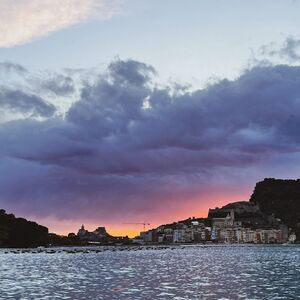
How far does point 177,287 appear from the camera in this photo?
83.0 meters

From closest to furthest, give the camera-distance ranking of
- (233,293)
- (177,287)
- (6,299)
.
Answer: (6,299) < (233,293) < (177,287)

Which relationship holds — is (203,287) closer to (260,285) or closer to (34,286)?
(260,285)

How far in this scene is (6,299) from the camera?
219 ft

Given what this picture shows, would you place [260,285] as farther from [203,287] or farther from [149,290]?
[149,290]

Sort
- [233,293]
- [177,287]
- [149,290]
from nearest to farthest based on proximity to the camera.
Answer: [233,293] < [149,290] < [177,287]

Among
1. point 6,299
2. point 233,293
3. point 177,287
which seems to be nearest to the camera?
point 6,299

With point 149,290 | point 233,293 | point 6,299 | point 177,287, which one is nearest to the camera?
point 6,299

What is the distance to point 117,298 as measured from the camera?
68.1 meters

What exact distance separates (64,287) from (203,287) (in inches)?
852

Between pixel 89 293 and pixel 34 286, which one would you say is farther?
pixel 34 286

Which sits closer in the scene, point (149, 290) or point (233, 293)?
point (233, 293)

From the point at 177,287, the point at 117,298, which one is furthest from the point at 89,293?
the point at 177,287

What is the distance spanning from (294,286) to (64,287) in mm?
35586

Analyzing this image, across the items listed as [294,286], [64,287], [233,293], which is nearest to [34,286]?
[64,287]
